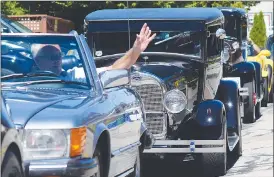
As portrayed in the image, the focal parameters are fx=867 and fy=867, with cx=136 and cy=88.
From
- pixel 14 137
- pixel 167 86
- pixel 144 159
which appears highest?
pixel 14 137

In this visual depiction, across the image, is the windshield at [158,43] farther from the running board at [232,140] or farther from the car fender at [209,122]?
the running board at [232,140]

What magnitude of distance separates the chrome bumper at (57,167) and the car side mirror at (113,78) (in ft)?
4.78

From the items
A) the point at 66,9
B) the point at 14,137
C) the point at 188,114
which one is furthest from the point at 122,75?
the point at 66,9

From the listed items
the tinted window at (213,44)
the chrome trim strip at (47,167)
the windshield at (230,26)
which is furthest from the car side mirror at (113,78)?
the windshield at (230,26)

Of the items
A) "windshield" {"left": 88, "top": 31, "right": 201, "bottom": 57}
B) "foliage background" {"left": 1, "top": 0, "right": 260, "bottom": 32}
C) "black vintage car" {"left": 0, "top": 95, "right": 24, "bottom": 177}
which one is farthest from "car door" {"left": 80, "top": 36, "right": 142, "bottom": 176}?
"foliage background" {"left": 1, "top": 0, "right": 260, "bottom": 32}

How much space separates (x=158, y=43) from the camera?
11773 mm

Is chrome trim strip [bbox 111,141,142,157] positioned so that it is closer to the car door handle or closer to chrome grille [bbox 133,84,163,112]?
the car door handle

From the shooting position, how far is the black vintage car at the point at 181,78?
35.5ft

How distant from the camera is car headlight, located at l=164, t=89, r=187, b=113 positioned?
1080cm

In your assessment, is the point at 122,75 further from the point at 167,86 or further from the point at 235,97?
the point at 235,97

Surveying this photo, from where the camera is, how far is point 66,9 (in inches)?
851

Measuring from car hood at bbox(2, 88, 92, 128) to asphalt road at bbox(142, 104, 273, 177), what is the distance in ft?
14.6

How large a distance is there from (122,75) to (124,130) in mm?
541

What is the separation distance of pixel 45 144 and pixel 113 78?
170cm
